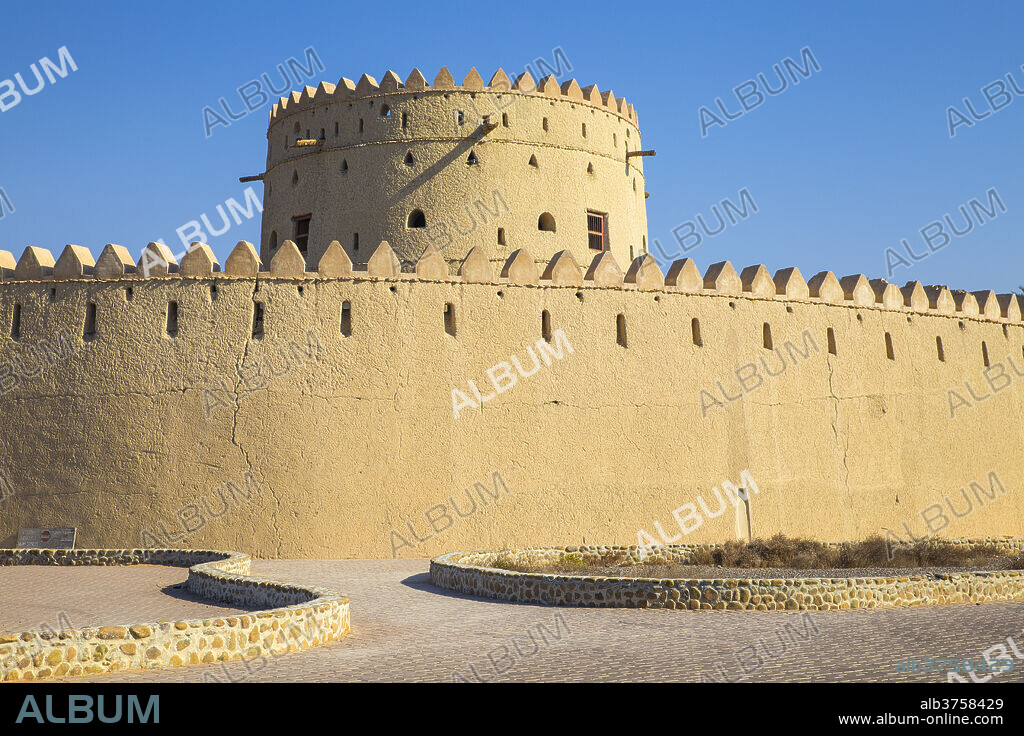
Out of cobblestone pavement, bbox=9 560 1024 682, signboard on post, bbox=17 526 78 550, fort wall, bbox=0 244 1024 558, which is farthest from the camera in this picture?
fort wall, bbox=0 244 1024 558

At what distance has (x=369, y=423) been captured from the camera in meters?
14.0

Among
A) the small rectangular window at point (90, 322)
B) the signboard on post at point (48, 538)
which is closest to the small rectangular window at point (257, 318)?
the small rectangular window at point (90, 322)

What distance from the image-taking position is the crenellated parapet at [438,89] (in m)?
19.1

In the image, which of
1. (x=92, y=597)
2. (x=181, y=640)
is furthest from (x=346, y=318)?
(x=181, y=640)

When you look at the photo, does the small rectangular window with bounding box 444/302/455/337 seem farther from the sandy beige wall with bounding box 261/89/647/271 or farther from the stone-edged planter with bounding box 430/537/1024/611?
the stone-edged planter with bounding box 430/537/1024/611

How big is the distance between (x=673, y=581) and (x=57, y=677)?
18.7ft

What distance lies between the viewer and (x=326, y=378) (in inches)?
553

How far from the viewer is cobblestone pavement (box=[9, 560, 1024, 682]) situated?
5985 millimetres

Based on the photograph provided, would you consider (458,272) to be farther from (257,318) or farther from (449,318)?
(257,318)

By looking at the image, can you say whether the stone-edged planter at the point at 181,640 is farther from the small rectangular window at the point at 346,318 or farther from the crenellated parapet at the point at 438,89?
the crenellated parapet at the point at 438,89

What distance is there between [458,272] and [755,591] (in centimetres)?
765

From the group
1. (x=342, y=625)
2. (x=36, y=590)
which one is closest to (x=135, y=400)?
(x=36, y=590)

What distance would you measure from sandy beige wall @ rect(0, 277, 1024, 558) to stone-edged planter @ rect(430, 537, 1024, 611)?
3905 millimetres

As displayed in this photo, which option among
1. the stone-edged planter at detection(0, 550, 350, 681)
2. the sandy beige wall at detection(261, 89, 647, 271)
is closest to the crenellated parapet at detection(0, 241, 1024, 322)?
the sandy beige wall at detection(261, 89, 647, 271)
